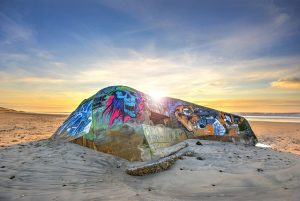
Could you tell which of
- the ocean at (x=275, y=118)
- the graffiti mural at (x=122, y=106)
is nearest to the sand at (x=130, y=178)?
the graffiti mural at (x=122, y=106)

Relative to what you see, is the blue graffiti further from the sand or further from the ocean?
the ocean

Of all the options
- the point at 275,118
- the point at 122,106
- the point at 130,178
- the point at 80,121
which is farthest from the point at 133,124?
the point at 275,118

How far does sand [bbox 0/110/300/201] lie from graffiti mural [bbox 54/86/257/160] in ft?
1.90

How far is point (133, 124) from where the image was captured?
7.63 metres

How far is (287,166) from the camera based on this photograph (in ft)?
19.7

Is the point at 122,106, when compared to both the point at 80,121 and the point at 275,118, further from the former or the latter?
the point at 275,118

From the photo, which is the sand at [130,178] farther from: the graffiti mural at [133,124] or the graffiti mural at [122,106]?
the graffiti mural at [122,106]

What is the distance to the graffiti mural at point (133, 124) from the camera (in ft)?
23.8

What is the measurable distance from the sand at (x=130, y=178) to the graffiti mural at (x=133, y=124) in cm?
58

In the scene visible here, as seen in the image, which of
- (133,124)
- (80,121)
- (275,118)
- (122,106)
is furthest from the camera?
(275,118)

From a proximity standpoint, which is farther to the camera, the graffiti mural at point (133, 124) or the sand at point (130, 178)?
the graffiti mural at point (133, 124)

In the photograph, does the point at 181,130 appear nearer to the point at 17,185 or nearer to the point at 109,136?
the point at 109,136

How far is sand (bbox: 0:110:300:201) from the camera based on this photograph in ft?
13.5

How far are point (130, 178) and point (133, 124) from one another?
8.50 feet
